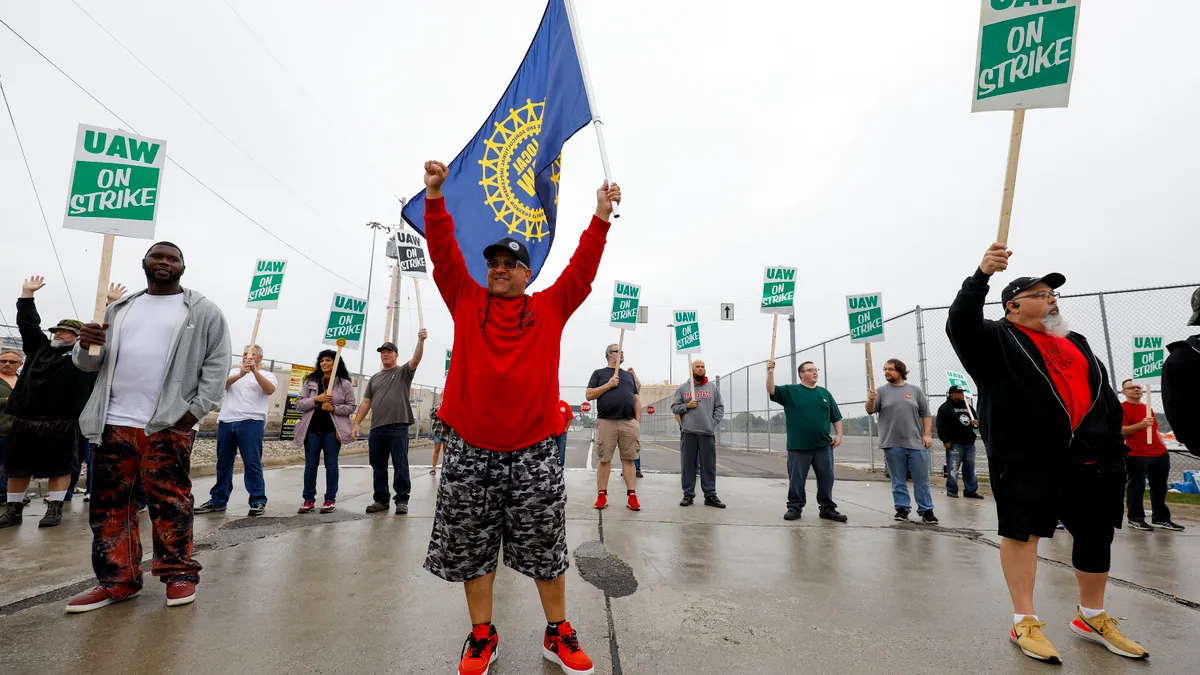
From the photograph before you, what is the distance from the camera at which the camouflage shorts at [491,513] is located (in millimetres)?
2271

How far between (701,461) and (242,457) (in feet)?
16.7

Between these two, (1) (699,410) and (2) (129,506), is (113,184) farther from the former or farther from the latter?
(1) (699,410)

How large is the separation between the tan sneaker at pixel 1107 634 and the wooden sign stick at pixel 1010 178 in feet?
5.99

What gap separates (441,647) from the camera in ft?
8.09

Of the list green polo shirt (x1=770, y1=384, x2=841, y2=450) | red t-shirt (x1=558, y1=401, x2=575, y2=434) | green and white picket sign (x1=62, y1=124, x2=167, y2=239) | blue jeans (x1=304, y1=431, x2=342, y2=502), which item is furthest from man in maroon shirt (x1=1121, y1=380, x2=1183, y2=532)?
green and white picket sign (x1=62, y1=124, x2=167, y2=239)

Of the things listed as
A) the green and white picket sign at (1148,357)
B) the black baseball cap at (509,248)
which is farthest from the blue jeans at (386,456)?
the green and white picket sign at (1148,357)

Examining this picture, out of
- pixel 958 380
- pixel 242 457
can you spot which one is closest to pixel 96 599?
pixel 242 457

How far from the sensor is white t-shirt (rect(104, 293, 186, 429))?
3.09 metres

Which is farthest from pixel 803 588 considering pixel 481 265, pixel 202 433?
pixel 202 433

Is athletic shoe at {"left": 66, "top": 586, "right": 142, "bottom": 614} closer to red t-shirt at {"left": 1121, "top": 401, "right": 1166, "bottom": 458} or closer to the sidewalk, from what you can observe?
the sidewalk

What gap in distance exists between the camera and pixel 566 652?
224cm

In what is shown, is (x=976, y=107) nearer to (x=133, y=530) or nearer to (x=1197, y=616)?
(x=1197, y=616)

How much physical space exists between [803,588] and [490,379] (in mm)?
2481

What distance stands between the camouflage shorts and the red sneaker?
0.23m
